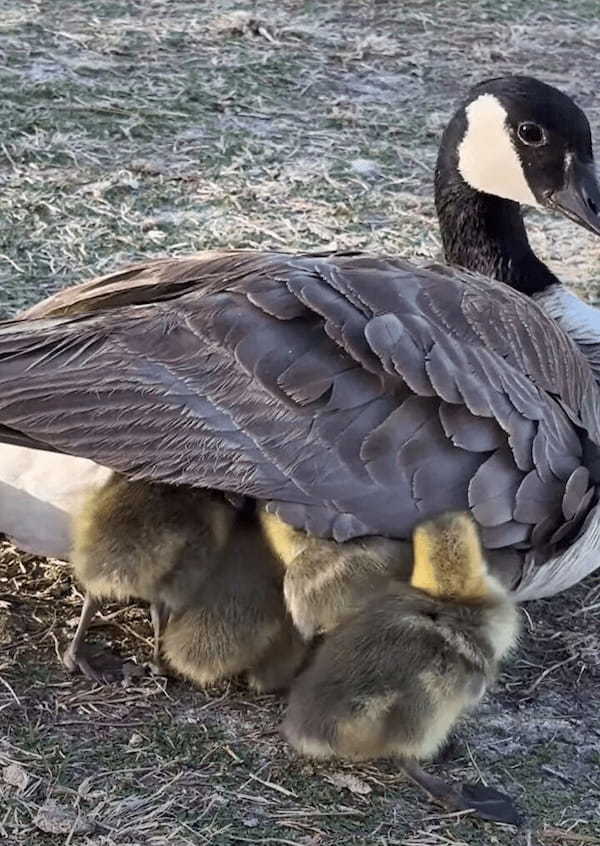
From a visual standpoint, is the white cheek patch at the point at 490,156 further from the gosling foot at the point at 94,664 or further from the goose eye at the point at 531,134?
the gosling foot at the point at 94,664

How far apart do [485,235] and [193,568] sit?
1349 mm

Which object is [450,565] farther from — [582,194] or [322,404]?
[582,194]

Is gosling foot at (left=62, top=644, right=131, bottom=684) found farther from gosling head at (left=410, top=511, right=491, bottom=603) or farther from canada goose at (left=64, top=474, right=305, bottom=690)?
gosling head at (left=410, top=511, right=491, bottom=603)

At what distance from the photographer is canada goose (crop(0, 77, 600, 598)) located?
2.20 metres

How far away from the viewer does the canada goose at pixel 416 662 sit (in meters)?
2.03

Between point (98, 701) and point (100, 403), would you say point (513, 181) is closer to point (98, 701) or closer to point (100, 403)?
point (100, 403)

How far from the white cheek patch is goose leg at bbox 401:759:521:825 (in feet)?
4.96

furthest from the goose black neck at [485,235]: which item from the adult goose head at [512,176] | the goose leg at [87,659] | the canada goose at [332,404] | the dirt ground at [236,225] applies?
the goose leg at [87,659]

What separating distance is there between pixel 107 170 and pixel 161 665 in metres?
2.26

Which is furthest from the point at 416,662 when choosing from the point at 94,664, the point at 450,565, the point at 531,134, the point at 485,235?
the point at 531,134

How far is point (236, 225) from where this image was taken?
407 centimetres

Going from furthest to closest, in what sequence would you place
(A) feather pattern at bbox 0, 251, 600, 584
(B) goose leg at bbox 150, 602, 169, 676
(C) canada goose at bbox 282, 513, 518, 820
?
(B) goose leg at bbox 150, 602, 169, 676 → (A) feather pattern at bbox 0, 251, 600, 584 → (C) canada goose at bbox 282, 513, 518, 820

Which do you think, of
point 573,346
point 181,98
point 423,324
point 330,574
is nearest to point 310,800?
point 330,574

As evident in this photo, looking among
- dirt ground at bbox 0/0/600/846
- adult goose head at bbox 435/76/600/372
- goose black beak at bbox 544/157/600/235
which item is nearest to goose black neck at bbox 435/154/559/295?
adult goose head at bbox 435/76/600/372
